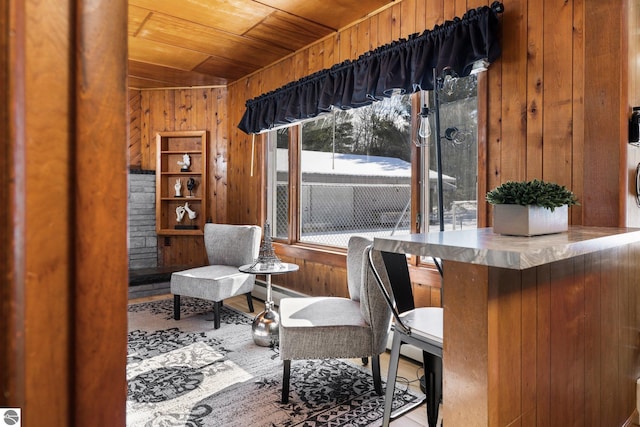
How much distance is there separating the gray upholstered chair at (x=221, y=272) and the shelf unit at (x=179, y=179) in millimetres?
1046

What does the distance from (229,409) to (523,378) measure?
5.07ft

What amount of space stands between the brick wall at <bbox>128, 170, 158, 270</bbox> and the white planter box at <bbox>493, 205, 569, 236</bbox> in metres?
4.76

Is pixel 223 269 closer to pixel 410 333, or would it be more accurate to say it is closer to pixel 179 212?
pixel 179 212

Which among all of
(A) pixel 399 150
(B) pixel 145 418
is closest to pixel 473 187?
(A) pixel 399 150

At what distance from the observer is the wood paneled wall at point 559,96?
71.1 inches

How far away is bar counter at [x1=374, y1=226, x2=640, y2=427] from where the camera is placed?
3.66 feet

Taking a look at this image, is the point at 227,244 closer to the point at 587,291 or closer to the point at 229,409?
the point at 229,409

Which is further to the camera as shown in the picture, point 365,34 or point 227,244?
point 227,244

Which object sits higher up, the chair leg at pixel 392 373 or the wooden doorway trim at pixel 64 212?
the wooden doorway trim at pixel 64 212

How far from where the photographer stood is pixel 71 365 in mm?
460

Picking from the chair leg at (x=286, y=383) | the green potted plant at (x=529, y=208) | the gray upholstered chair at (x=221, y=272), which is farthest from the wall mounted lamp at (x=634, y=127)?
the gray upholstered chair at (x=221, y=272)

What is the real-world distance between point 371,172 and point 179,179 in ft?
10.3

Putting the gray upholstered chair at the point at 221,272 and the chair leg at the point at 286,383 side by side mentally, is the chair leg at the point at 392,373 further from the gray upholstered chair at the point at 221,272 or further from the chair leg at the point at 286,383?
the gray upholstered chair at the point at 221,272

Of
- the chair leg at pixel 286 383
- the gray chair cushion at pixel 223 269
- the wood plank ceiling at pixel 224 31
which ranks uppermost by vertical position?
the wood plank ceiling at pixel 224 31
